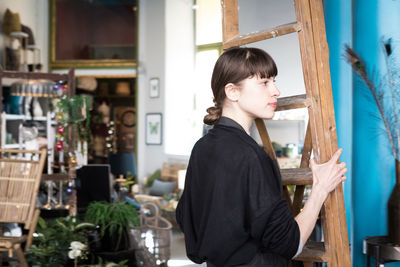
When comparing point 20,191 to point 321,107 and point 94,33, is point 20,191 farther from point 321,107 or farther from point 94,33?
point 94,33

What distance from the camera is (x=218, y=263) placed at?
4.66 feet

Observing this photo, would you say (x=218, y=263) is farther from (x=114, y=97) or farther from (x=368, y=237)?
(x=114, y=97)

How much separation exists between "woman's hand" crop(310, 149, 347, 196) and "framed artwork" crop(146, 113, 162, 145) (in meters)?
7.98

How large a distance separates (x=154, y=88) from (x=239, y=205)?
8.33 metres

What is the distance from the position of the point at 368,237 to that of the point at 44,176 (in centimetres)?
363

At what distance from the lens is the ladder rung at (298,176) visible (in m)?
1.63

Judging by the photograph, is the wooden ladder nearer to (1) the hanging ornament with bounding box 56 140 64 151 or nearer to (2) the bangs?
(2) the bangs

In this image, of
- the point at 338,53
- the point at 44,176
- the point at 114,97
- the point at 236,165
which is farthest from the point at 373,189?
the point at 114,97

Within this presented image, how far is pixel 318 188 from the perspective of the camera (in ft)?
4.86

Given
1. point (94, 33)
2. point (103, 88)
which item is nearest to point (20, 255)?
point (94, 33)

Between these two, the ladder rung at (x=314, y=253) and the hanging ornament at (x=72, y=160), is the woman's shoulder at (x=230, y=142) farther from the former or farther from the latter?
the hanging ornament at (x=72, y=160)

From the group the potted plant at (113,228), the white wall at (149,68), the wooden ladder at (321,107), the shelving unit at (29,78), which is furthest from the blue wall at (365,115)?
the white wall at (149,68)

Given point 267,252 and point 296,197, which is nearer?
point 267,252

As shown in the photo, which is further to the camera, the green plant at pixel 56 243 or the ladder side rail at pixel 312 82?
the green plant at pixel 56 243
